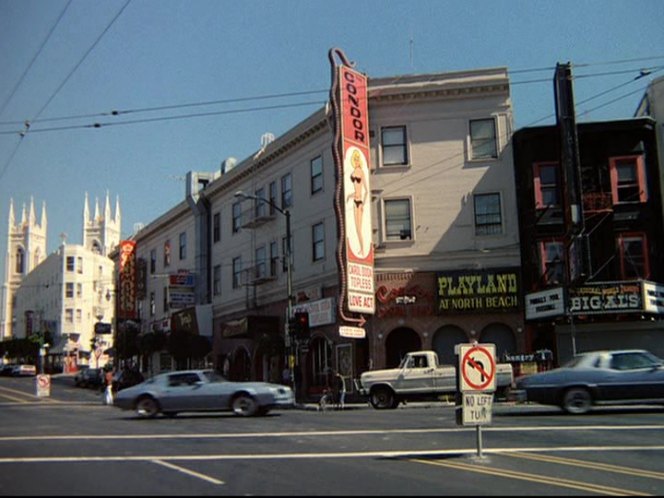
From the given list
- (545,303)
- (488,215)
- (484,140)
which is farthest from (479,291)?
(484,140)

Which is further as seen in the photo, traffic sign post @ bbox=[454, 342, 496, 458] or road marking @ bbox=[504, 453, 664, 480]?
traffic sign post @ bbox=[454, 342, 496, 458]

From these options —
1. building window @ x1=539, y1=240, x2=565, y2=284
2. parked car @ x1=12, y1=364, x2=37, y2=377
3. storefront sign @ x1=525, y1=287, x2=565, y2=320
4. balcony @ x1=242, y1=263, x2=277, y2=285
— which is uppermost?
balcony @ x1=242, y1=263, x2=277, y2=285

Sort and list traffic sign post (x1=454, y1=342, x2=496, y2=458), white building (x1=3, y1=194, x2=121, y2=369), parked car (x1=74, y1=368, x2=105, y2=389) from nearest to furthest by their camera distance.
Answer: traffic sign post (x1=454, y1=342, x2=496, y2=458)
parked car (x1=74, y1=368, x2=105, y2=389)
white building (x1=3, y1=194, x2=121, y2=369)

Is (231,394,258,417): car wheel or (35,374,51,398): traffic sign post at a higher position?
(35,374,51,398): traffic sign post

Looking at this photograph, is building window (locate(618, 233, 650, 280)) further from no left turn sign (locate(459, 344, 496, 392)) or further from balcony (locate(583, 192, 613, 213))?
no left turn sign (locate(459, 344, 496, 392))

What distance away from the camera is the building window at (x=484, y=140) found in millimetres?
32375

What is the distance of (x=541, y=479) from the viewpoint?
409 inches

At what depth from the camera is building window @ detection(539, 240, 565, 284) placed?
30.7 meters

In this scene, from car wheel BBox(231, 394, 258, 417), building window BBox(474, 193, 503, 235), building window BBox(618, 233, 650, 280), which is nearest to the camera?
car wheel BBox(231, 394, 258, 417)

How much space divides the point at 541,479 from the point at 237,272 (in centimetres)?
3425

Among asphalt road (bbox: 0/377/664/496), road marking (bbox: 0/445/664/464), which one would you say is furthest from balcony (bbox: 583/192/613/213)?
road marking (bbox: 0/445/664/464)

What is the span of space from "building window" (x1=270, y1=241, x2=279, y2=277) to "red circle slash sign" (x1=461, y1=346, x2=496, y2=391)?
89.8 feet

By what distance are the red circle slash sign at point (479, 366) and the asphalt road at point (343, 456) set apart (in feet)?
2.68

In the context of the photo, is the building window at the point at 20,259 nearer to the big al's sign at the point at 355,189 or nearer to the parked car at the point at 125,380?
the parked car at the point at 125,380
